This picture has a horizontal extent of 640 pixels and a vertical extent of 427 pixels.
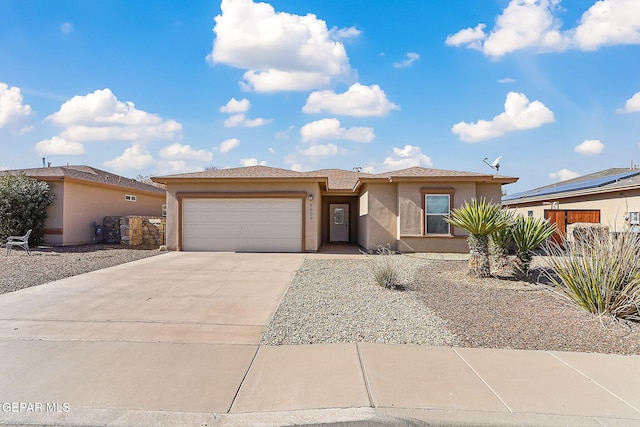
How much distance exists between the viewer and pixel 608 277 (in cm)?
627

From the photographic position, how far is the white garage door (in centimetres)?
1650

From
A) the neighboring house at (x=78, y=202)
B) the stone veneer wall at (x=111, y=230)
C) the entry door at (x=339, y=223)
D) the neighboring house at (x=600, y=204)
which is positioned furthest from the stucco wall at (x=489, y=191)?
the neighboring house at (x=78, y=202)

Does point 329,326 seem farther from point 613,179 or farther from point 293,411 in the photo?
point 613,179

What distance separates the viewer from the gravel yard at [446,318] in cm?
534

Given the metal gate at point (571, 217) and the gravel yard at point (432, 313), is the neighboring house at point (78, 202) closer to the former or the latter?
the gravel yard at point (432, 313)

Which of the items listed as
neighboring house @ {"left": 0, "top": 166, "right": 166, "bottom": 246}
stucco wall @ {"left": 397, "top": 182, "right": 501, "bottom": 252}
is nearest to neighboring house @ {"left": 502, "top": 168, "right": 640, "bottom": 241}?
stucco wall @ {"left": 397, "top": 182, "right": 501, "bottom": 252}

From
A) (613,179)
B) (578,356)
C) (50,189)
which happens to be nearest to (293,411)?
(578,356)

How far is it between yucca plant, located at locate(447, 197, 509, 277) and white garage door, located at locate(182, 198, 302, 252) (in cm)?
807

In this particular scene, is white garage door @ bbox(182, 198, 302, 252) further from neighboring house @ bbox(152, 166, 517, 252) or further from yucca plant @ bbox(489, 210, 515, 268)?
yucca plant @ bbox(489, 210, 515, 268)

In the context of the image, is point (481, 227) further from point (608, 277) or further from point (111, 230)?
point (111, 230)

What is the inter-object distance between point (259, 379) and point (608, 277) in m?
5.84

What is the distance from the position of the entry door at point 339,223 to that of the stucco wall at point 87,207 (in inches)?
468

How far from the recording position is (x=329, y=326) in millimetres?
5879

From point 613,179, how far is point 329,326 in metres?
20.6
